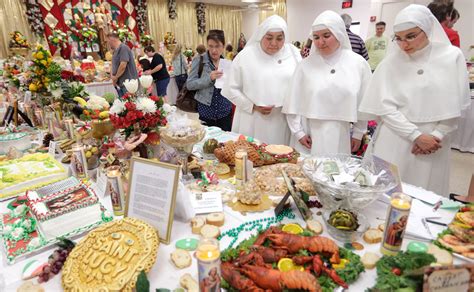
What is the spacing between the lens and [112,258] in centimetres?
101

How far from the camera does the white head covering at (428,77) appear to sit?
6.02 feet

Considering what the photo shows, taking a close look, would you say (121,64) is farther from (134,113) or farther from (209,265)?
(209,265)

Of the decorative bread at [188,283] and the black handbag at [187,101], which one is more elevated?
the black handbag at [187,101]

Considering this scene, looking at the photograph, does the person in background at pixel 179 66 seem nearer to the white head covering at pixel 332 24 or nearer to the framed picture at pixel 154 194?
the white head covering at pixel 332 24

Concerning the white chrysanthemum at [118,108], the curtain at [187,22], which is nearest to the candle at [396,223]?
the white chrysanthemum at [118,108]

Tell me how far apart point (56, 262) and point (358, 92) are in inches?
82.7

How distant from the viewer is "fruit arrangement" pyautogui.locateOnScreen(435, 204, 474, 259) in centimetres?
105

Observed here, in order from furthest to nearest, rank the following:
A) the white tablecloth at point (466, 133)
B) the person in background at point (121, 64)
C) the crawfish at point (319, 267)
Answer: the person in background at point (121, 64), the white tablecloth at point (466, 133), the crawfish at point (319, 267)

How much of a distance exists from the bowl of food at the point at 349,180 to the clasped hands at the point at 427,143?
0.74 m

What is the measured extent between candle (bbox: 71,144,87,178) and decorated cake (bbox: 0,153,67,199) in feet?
0.33

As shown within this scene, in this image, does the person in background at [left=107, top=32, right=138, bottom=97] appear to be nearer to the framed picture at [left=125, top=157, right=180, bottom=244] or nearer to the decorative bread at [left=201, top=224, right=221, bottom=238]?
the framed picture at [left=125, top=157, right=180, bottom=244]

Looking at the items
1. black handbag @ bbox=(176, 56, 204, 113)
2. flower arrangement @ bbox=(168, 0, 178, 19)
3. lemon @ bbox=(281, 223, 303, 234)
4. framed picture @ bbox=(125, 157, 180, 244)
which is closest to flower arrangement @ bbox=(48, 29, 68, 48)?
flower arrangement @ bbox=(168, 0, 178, 19)

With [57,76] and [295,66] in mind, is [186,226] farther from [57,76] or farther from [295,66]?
[57,76]

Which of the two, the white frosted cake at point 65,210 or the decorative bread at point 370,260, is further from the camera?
the white frosted cake at point 65,210
